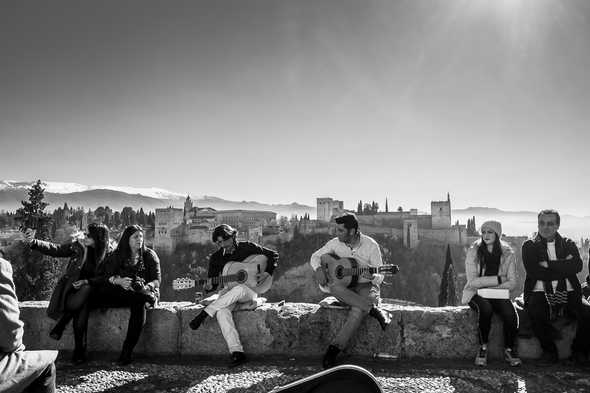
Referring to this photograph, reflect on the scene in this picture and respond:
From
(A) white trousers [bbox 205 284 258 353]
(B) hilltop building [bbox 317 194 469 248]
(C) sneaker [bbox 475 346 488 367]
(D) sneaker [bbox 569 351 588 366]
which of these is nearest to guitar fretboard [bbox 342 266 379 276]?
(A) white trousers [bbox 205 284 258 353]

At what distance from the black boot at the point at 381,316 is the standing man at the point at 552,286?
52.3 inches

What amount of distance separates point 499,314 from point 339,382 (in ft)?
11.5

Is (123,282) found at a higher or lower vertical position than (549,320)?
higher

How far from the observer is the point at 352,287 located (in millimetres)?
4465

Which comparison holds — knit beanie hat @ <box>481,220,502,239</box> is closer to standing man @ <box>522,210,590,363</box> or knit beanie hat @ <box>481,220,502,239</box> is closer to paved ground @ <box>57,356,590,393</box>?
standing man @ <box>522,210,590,363</box>

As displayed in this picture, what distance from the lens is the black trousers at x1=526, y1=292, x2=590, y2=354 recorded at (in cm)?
395

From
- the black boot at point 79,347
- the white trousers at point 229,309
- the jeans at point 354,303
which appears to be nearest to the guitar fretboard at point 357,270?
the jeans at point 354,303

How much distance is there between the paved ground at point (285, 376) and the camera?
11.1ft

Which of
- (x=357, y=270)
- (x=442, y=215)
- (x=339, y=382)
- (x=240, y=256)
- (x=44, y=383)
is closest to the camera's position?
(x=339, y=382)

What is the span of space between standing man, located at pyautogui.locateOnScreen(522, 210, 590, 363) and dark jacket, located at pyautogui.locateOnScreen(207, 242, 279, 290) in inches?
100

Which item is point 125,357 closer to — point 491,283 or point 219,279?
point 219,279

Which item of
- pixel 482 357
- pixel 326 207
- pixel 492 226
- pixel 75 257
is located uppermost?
pixel 326 207

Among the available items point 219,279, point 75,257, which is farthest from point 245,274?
point 75,257

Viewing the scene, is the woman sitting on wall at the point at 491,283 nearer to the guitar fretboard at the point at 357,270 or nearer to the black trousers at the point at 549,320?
the black trousers at the point at 549,320
